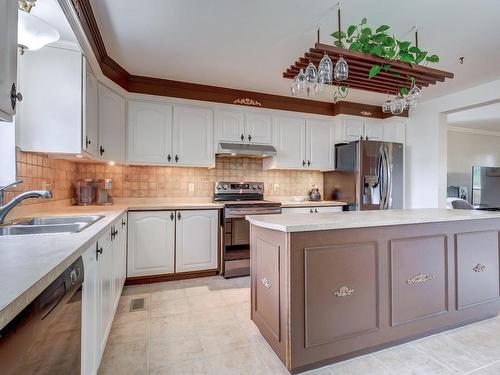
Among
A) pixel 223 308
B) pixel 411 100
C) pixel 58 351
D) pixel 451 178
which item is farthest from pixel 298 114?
pixel 451 178

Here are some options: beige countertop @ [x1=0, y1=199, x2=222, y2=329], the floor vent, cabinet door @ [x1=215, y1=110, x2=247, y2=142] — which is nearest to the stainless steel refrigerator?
cabinet door @ [x1=215, y1=110, x2=247, y2=142]

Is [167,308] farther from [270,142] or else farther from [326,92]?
[326,92]

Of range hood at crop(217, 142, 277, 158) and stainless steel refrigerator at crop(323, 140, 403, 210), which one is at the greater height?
range hood at crop(217, 142, 277, 158)

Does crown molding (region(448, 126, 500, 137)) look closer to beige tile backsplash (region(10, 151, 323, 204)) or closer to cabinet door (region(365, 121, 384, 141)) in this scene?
cabinet door (region(365, 121, 384, 141))

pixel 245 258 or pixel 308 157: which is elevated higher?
pixel 308 157

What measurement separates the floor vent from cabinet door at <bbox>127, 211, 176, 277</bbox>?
42cm

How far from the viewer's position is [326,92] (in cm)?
362

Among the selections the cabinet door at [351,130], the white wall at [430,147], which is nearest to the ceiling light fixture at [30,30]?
the cabinet door at [351,130]

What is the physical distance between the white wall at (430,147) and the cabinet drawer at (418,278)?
7.54ft

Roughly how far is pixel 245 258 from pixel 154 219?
3.90 feet

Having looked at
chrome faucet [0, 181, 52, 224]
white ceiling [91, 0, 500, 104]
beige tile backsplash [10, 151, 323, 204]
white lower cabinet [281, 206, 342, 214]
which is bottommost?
white lower cabinet [281, 206, 342, 214]

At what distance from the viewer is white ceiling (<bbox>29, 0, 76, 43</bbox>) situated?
1.57 m

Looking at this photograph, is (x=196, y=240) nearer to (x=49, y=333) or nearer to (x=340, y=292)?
(x=340, y=292)

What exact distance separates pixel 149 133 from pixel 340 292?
267 cm
